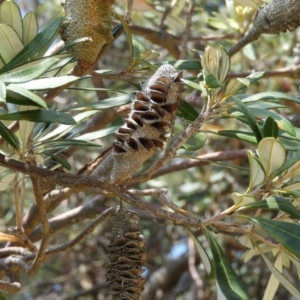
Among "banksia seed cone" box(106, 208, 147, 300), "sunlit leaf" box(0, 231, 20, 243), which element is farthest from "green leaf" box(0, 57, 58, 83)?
"sunlit leaf" box(0, 231, 20, 243)

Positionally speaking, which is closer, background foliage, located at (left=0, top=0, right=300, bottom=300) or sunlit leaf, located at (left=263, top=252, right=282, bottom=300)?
background foliage, located at (left=0, top=0, right=300, bottom=300)

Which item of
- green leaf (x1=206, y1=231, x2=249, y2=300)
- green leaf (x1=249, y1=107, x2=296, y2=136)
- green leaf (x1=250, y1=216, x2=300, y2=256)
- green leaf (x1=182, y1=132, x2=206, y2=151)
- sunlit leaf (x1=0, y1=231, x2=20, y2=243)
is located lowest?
sunlit leaf (x1=0, y1=231, x2=20, y2=243)

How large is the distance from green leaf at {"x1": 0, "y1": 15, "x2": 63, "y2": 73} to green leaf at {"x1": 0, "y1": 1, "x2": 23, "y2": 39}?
0.07 meters

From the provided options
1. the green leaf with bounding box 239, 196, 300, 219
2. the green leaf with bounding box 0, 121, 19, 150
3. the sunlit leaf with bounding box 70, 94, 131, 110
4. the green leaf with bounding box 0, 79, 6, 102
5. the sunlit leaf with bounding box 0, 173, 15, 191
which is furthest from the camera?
the sunlit leaf with bounding box 0, 173, 15, 191

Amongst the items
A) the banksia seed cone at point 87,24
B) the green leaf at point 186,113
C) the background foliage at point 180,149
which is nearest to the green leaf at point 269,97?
the background foliage at point 180,149

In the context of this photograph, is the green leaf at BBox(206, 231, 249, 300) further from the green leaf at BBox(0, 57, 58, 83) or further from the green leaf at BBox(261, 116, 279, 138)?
the green leaf at BBox(0, 57, 58, 83)

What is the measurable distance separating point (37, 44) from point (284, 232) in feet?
1.29

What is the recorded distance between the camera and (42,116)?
854 millimetres

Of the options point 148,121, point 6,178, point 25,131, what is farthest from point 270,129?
point 6,178

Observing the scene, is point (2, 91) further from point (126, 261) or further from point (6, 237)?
point (6, 237)

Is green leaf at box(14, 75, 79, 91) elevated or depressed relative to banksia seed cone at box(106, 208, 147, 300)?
elevated

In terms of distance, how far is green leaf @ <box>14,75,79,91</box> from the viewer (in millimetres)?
775

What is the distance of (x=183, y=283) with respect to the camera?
2.56 m

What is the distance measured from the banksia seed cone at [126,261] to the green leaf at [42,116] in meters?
0.17
